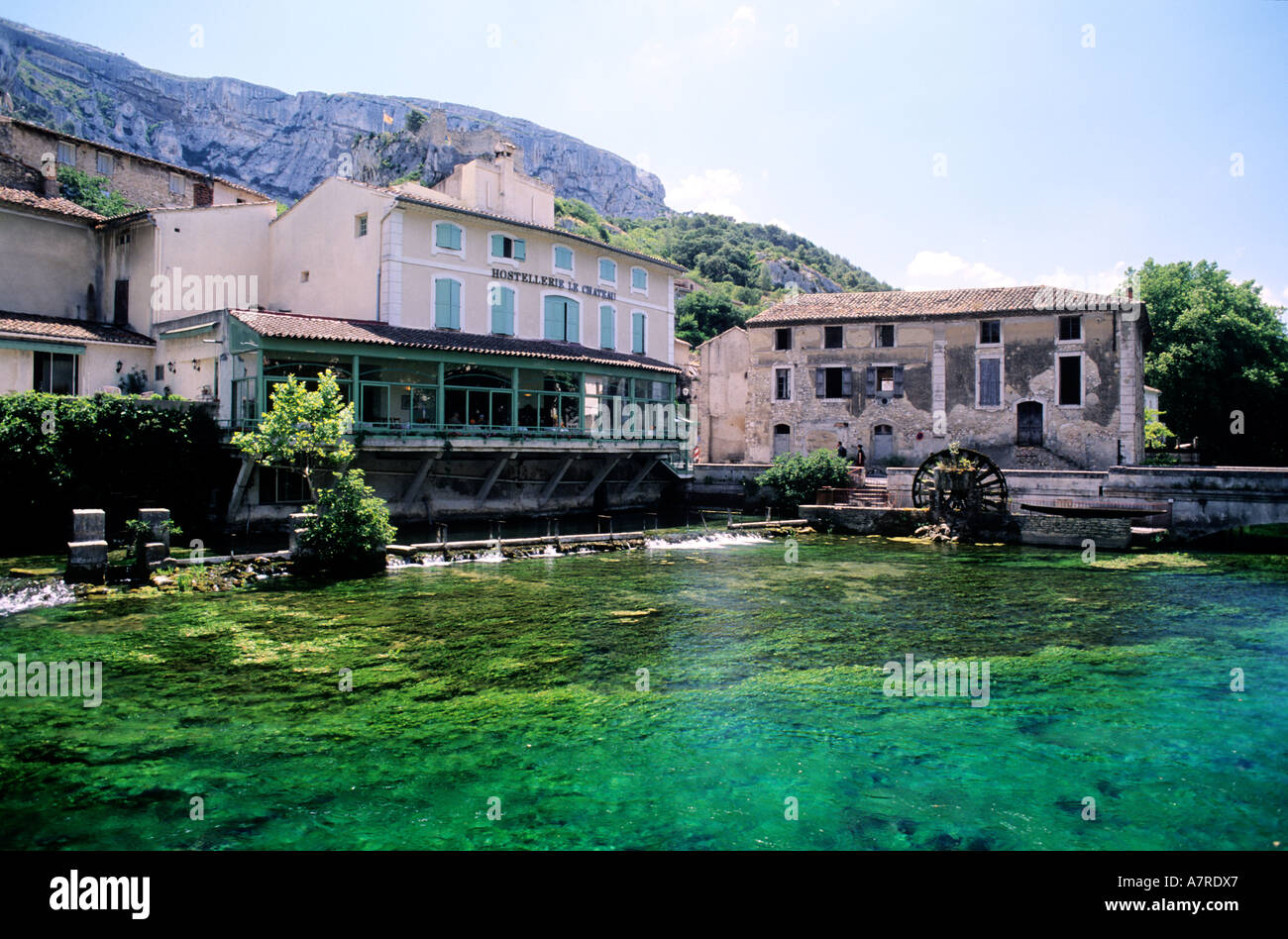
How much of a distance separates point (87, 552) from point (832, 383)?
28.2m

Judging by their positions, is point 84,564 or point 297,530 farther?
point 297,530

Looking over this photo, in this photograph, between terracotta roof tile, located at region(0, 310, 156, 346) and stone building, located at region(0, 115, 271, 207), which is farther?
stone building, located at region(0, 115, 271, 207)

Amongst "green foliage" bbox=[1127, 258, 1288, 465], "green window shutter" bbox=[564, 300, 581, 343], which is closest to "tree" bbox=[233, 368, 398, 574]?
"green window shutter" bbox=[564, 300, 581, 343]

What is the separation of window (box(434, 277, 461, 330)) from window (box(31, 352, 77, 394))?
34.1 feet

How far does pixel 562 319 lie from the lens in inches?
1211

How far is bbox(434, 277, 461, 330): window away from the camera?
27005 mm

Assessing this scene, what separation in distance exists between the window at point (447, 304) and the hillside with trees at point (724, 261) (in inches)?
1601

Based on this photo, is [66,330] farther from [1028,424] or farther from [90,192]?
[1028,424]

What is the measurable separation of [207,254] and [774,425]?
23.3 m

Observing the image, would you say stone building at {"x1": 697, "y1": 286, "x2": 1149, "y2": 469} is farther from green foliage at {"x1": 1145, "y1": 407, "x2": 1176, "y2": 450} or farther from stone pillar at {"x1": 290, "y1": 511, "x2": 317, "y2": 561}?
stone pillar at {"x1": 290, "y1": 511, "x2": 317, "y2": 561}

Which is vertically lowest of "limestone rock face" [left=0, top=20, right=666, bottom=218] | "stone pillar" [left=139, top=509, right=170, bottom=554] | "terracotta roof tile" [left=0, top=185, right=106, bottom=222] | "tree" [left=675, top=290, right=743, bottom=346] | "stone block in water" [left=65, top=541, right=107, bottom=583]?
"stone block in water" [left=65, top=541, right=107, bottom=583]

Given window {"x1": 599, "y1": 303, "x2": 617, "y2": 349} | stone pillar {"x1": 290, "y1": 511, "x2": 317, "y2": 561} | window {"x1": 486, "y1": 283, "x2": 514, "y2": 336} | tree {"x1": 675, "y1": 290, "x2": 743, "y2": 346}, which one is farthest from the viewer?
tree {"x1": 675, "y1": 290, "x2": 743, "y2": 346}

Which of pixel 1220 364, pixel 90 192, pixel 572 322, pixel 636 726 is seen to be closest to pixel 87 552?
pixel 636 726

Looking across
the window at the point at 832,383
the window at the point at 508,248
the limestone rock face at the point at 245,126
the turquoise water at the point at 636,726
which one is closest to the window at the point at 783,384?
the window at the point at 832,383
